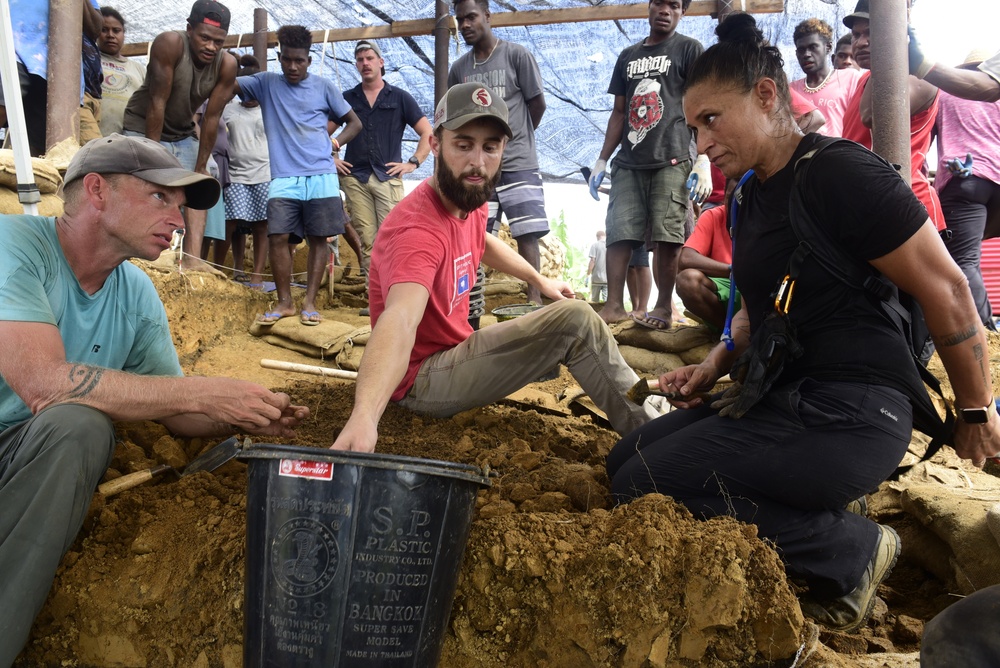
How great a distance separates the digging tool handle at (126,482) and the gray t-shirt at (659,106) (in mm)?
3337

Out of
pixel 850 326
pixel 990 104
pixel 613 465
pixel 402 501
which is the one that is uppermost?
pixel 990 104

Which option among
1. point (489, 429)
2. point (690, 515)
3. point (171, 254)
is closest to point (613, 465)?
point (690, 515)

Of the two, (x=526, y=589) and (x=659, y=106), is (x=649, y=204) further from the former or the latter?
(x=526, y=589)

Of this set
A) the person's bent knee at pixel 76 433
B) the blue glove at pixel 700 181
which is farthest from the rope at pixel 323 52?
the person's bent knee at pixel 76 433

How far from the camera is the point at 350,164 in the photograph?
6.03 metres

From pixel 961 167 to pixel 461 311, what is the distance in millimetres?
2877

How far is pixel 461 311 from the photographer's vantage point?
2.96 metres

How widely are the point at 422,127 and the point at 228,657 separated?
4.41 metres

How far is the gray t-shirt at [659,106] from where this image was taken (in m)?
4.56

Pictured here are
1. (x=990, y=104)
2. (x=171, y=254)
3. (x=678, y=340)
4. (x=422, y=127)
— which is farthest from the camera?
(x=422, y=127)

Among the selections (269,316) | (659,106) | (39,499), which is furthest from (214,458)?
(659,106)

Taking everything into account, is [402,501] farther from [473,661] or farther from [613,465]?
[613,465]

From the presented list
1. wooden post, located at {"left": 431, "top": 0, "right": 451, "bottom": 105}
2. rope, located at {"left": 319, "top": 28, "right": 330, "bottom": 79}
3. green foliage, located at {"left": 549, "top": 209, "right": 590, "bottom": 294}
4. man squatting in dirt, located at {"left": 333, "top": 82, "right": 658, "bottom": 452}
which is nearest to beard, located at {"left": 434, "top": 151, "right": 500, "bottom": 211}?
man squatting in dirt, located at {"left": 333, "top": 82, "right": 658, "bottom": 452}

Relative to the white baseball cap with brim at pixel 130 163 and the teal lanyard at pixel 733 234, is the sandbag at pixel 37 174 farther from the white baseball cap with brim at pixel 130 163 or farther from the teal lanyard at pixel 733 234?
the teal lanyard at pixel 733 234
